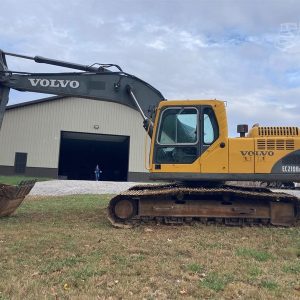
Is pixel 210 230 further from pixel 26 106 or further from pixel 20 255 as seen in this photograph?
pixel 26 106

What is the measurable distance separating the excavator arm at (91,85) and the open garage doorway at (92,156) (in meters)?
27.7

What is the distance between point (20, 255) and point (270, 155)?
20.2ft

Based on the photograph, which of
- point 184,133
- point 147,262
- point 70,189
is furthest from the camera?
point 70,189

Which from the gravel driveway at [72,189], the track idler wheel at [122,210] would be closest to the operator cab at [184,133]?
the track idler wheel at [122,210]

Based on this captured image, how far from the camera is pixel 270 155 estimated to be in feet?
32.9

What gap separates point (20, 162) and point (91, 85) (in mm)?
26779

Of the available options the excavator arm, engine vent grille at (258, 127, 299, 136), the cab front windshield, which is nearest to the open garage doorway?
the excavator arm

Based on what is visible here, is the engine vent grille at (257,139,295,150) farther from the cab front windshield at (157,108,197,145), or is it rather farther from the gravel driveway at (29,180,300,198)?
the gravel driveway at (29,180,300,198)

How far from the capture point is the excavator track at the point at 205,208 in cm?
987

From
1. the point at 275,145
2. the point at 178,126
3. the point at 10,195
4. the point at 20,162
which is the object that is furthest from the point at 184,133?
the point at 20,162

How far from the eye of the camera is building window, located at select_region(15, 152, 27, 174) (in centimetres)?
3622

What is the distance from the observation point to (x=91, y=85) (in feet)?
38.1

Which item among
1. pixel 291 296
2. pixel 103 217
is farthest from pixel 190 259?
pixel 103 217

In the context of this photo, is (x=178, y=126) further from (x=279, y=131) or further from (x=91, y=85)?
(x=91, y=85)
